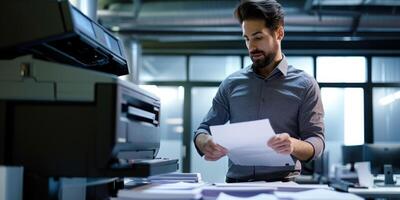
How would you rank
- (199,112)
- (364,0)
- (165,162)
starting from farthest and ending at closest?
(199,112) < (364,0) < (165,162)

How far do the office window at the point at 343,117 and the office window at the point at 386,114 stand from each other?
236mm

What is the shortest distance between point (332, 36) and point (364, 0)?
79 cm

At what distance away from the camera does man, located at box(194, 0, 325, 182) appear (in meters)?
1.59

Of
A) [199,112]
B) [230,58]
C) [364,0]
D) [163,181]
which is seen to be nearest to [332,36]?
[364,0]

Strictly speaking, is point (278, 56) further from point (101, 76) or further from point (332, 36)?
point (332, 36)

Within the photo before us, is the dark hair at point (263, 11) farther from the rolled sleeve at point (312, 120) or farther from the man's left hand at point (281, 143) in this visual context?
the man's left hand at point (281, 143)

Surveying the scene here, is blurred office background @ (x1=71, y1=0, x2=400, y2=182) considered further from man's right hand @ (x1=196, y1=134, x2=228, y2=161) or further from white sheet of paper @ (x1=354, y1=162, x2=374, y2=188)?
man's right hand @ (x1=196, y1=134, x2=228, y2=161)

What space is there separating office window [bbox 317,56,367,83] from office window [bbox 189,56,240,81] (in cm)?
133

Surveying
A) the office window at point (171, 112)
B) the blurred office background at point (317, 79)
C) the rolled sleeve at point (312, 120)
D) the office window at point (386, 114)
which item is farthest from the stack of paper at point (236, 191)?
the office window at point (386, 114)

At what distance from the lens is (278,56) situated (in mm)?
1698

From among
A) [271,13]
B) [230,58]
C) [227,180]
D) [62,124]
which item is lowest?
[227,180]

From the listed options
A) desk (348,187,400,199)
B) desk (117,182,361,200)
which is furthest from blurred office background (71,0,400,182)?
desk (117,182,361,200)

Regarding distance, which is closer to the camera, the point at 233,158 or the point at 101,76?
the point at 101,76

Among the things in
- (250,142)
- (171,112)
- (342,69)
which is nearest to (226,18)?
(171,112)
